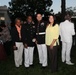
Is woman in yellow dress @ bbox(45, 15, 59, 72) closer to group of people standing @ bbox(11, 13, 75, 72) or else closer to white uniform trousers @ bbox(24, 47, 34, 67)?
group of people standing @ bbox(11, 13, 75, 72)

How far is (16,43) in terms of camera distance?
10.4 m

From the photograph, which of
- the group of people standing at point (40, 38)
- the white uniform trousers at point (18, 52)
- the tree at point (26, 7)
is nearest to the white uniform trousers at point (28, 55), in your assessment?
the group of people standing at point (40, 38)

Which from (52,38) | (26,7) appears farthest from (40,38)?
(26,7)

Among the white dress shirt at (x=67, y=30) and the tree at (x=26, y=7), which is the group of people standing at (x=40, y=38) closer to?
the white dress shirt at (x=67, y=30)

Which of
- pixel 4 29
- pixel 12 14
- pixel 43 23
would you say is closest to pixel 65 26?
pixel 43 23

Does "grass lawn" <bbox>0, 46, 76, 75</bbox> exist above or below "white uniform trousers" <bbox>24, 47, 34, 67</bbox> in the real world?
below

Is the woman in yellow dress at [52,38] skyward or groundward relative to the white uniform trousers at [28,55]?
skyward

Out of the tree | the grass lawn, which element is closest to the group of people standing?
the grass lawn

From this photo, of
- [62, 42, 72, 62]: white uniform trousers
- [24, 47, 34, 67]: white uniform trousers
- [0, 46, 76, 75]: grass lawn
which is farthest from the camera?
[62, 42, 72, 62]: white uniform trousers

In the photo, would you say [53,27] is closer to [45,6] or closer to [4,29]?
[4,29]

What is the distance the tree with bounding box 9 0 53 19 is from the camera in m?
47.9

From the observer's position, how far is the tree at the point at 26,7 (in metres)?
47.9

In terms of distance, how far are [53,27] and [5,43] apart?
4489mm

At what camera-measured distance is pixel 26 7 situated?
1914 inches
